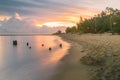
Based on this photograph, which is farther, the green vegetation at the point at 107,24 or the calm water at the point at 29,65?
the green vegetation at the point at 107,24

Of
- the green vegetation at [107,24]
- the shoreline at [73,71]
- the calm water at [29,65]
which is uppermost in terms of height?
the green vegetation at [107,24]

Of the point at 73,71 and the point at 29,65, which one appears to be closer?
the point at 73,71

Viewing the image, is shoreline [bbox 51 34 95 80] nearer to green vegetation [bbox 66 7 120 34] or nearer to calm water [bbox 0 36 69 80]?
calm water [bbox 0 36 69 80]

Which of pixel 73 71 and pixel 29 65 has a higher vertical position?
pixel 73 71

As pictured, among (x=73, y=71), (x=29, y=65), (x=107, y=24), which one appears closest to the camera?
(x=73, y=71)

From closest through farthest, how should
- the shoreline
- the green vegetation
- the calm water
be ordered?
the shoreline → the calm water → the green vegetation

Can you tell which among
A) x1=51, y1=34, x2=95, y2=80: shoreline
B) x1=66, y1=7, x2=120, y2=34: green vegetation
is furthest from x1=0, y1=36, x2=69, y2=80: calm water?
x1=66, y1=7, x2=120, y2=34: green vegetation

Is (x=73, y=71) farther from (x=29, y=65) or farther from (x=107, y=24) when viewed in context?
(x=107, y=24)

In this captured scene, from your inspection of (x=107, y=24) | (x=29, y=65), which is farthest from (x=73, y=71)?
(x=107, y=24)

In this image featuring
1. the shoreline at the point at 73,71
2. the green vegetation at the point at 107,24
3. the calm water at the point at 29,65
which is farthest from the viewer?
the green vegetation at the point at 107,24

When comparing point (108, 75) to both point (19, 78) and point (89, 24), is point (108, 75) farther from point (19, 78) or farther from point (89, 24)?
point (89, 24)

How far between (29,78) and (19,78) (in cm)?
88

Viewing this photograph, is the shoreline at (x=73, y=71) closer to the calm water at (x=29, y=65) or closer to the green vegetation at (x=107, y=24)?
the calm water at (x=29, y=65)

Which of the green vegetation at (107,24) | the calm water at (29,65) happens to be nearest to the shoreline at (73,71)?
the calm water at (29,65)
